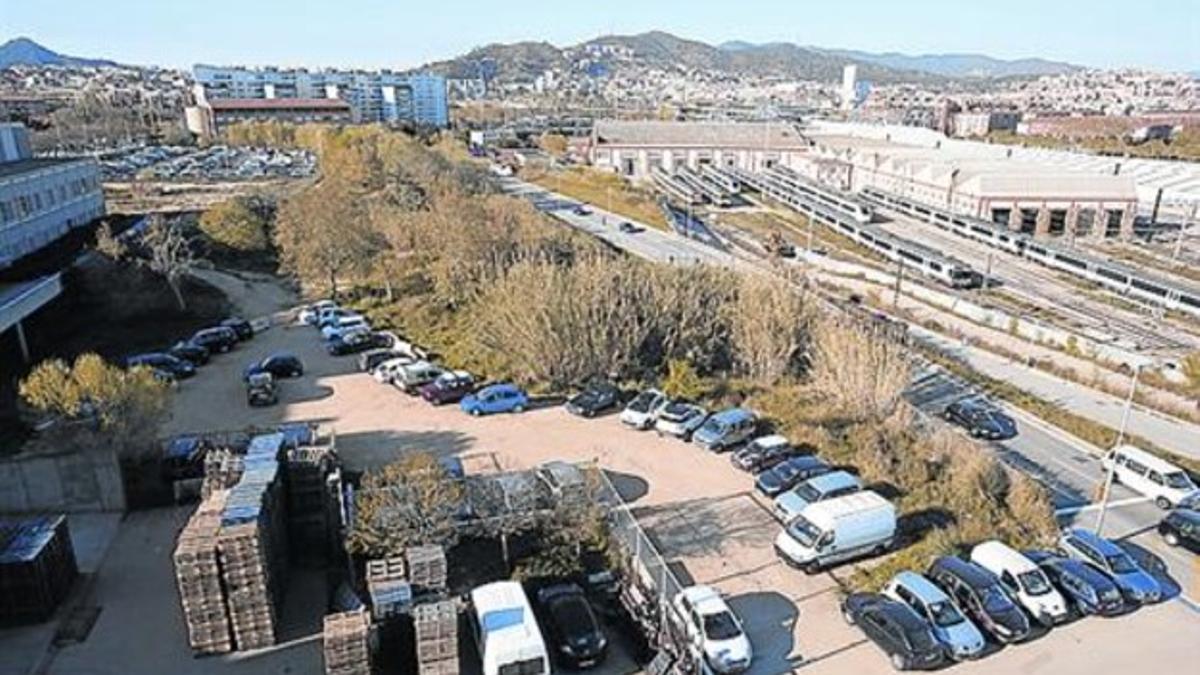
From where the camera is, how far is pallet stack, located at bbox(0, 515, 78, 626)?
1652cm

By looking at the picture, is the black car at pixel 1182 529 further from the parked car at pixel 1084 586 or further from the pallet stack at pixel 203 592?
the pallet stack at pixel 203 592

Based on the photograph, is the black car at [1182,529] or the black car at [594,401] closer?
the black car at [1182,529]

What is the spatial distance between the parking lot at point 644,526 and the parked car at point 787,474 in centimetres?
45

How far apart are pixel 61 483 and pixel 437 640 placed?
12622 millimetres

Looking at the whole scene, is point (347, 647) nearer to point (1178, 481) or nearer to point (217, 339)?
point (1178, 481)

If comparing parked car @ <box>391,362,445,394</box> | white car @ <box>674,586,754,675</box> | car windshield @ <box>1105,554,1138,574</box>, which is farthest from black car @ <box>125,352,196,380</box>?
car windshield @ <box>1105,554,1138,574</box>

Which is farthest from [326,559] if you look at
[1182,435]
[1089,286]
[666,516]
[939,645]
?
[1089,286]

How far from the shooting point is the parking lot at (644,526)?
1591 cm

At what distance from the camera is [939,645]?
15.7 metres

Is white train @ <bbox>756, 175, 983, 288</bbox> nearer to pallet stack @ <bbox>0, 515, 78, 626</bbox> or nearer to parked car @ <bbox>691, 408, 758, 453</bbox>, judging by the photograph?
parked car @ <bbox>691, 408, 758, 453</bbox>

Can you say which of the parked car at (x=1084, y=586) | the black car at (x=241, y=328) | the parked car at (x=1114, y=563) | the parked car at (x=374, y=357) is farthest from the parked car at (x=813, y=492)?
the black car at (x=241, y=328)

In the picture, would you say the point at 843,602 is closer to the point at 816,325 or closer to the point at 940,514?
the point at 940,514

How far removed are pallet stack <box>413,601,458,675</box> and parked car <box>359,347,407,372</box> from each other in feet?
58.3

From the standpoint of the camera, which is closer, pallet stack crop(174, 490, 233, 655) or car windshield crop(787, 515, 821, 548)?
pallet stack crop(174, 490, 233, 655)
